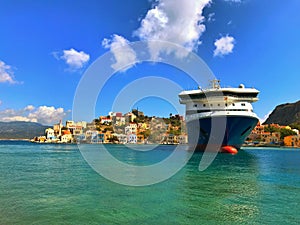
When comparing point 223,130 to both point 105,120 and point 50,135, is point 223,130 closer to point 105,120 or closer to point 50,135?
point 105,120

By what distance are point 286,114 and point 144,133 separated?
9810cm

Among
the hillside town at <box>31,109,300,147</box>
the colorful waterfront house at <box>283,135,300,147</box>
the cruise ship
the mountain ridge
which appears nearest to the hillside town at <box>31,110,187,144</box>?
the hillside town at <box>31,109,300,147</box>

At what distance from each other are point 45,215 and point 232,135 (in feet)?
107

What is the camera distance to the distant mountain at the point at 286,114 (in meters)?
154

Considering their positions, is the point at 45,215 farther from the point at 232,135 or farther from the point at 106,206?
the point at 232,135

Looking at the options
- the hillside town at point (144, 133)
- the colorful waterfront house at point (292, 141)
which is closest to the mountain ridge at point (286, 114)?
the hillside town at point (144, 133)

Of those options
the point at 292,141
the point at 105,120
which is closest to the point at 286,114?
the point at 292,141

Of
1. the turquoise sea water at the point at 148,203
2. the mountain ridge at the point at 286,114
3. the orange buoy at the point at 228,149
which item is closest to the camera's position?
the turquoise sea water at the point at 148,203

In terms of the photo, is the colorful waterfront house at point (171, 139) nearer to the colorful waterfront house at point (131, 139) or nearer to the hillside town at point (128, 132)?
the hillside town at point (128, 132)

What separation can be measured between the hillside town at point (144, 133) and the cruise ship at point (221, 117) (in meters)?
55.8

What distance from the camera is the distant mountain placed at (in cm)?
15388

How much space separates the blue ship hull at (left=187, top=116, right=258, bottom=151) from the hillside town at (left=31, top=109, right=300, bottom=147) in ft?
190

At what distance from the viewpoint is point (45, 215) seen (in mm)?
8914

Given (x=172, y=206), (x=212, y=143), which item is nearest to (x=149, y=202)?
(x=172, y=206)
